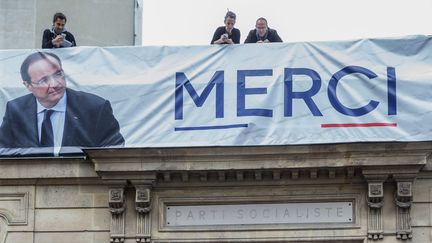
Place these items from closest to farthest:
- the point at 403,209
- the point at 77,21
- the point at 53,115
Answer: the point at 403,209 → the point at 53,115 → the point at 77,21

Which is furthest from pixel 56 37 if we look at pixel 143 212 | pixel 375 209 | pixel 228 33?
pixel 375 209

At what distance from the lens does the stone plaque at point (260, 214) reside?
856 inches

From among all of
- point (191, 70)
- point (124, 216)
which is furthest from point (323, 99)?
point (124, 216)

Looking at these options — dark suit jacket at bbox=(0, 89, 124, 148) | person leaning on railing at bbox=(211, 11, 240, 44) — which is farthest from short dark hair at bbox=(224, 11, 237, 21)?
dark suit jacket at bbox=(0, 89, 124, 148)

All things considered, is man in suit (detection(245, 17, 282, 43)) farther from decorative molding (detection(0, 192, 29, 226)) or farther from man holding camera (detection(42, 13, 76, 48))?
decorative molding (detection(0, 192, 29, 226))

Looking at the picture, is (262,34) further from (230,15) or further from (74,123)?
(74,123)

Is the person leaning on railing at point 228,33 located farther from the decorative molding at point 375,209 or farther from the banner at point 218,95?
the decorative molding at point 375,209

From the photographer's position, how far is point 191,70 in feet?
74.1

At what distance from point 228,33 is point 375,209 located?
390cm

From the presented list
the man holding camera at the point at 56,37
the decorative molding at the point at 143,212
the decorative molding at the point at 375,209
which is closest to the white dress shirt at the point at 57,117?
the man holding camera at the point at 56,37

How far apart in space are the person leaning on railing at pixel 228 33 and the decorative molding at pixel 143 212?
282cm

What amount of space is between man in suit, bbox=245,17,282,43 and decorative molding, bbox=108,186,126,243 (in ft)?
11.2

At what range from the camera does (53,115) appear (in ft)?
74.4

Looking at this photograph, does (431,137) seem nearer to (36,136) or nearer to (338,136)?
(338,136)
